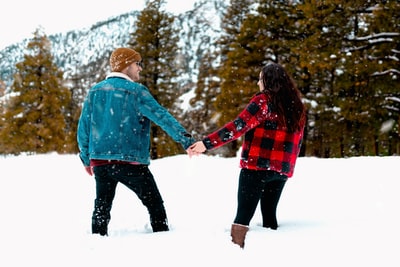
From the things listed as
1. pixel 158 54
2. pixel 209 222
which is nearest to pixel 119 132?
pixel 209 222

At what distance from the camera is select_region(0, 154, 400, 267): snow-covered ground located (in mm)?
2941

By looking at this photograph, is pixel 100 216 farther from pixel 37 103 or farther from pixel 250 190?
Result: pixel 37 103

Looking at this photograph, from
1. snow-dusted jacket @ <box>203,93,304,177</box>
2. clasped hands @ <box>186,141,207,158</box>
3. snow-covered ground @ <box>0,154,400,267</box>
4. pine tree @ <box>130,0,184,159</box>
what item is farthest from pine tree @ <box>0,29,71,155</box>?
snow-dusted jacket @ <box>203,93,304,177</box>

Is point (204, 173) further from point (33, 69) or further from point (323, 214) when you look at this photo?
point (33, 69)

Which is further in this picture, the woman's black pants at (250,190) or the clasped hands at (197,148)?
the clasped hands at (197,148)

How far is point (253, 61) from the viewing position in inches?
776

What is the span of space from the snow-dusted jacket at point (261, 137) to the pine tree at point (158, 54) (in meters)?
21.0

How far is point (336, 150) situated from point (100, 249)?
70.1ft

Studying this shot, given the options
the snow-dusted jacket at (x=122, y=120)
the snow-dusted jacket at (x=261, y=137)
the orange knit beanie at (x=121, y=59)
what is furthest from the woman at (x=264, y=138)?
the orange knit beanie at (x=121, y=59)

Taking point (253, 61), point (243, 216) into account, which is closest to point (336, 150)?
point (253, 61)

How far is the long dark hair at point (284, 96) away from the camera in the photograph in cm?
340

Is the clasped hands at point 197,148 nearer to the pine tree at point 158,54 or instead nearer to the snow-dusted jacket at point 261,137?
the snow-dusted jacket at point 261,137

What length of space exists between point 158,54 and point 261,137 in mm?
22073

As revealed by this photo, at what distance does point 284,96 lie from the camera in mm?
3439
